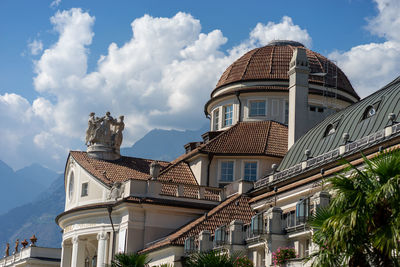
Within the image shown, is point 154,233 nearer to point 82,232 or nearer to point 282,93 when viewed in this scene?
point 82,232

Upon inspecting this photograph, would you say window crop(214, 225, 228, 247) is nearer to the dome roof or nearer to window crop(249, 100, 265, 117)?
window crop(249, 100, 265, 117)

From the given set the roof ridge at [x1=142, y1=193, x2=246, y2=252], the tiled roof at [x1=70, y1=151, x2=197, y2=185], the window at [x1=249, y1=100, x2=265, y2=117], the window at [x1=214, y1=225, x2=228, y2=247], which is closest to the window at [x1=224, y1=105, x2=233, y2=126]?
the window at [x1=249, y1=100, x2=265, y2=117]

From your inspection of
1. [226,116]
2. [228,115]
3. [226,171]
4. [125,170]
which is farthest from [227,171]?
[226,116]

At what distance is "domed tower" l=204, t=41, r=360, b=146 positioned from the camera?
6028 centimetres

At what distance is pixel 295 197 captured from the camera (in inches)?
1612

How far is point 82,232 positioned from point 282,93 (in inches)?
777

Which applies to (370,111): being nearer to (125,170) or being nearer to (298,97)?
(298,97)

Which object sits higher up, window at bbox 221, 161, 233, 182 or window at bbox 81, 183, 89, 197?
window at bbox 221, 161, 233, 182

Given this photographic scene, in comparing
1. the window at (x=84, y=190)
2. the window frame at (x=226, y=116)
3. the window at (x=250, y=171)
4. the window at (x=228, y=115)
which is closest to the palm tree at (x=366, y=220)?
the window at (x=250, y=171)

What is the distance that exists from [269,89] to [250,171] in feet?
28.7

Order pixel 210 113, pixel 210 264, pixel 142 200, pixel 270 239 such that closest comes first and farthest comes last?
pixel 210 264 < pixel 270 239 < pixel 142 200 < pixel 210 113

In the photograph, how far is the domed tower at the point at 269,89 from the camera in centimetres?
6028

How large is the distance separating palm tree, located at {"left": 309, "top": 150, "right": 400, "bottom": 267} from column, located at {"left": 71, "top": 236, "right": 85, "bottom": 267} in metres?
36.4

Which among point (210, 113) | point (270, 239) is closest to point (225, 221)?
point (270, 239)
